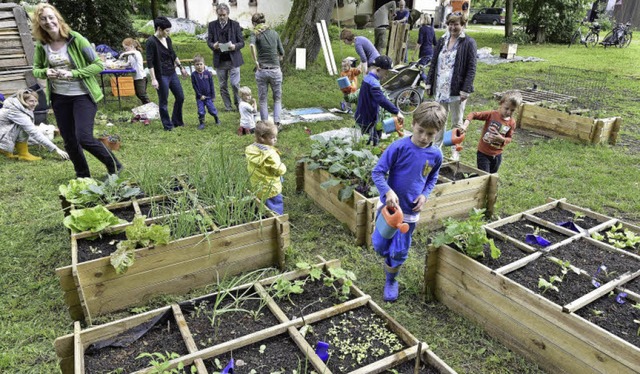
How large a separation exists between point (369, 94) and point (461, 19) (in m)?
1.44

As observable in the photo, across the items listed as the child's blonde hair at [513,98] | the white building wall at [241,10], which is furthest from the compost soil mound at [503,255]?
the white building wall at [241,10]

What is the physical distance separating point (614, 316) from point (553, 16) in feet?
70.7

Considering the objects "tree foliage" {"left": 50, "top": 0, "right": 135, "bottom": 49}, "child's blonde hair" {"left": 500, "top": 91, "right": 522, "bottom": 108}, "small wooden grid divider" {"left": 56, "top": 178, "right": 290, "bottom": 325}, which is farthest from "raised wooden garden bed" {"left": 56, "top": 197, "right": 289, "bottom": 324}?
"tree foliage" {"left": 50, "top": 0, "right": 135, "bottom": 49}

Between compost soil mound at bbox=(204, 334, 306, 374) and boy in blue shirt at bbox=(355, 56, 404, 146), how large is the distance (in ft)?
9.65

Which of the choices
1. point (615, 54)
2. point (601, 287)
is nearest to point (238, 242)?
point (601, 287)

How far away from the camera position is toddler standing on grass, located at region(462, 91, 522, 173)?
4.21 meters

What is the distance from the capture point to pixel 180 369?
2154 millimetres

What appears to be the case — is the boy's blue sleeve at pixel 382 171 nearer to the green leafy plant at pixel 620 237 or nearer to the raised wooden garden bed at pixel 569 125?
the green leafy plant at pixel 620 237

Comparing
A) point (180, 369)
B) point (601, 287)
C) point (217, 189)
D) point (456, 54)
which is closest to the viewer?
point (180, 369)

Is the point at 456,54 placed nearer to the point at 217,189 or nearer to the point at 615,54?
the point at 217,189

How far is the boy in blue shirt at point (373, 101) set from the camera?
464 cm

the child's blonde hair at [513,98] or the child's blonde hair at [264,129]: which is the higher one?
the child's blonde hair at [513,98]

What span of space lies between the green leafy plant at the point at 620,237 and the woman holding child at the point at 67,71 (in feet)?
14.9

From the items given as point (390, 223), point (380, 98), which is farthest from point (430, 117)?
point (380, 98)
